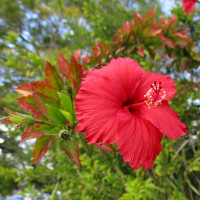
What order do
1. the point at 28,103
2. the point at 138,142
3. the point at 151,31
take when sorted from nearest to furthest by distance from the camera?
the point at 138,142 < the point at 28,103 < the point at 151,31

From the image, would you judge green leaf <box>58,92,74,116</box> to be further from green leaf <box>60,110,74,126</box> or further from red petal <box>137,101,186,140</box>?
red petal <box>137,101,186,140</box>

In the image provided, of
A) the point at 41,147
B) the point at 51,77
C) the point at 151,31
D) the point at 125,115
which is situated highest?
the point at 151,31

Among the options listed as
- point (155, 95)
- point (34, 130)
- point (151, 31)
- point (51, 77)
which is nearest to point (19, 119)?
point (34, 130)

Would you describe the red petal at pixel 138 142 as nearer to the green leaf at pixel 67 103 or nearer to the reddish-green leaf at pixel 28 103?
the green leaf at pixel 67 103

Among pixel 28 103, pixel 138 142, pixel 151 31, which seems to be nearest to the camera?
pixel 138 142

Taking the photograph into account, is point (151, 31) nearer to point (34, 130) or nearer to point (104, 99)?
point (104, 99)

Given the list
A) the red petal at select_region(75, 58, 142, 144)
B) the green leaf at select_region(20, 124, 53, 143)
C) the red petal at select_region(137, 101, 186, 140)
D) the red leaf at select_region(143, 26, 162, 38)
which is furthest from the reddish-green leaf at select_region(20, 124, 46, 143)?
the red leaf at select_region(143, 26, 162, 38)

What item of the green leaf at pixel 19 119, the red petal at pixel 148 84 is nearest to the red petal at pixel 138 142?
the red petal at pixel 148 84
